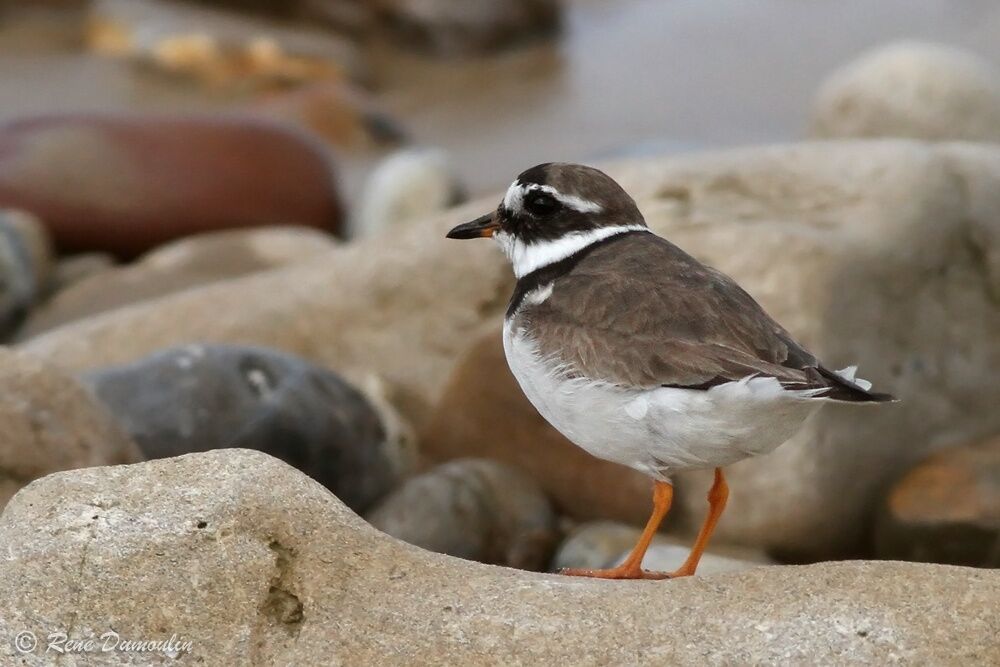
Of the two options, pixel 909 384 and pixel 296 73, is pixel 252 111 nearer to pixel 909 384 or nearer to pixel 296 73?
pixel 296 73

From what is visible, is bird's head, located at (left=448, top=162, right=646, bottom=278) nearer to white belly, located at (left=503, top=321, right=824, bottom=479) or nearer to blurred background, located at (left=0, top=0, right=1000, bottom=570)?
white belly, located at (left=503, top=321, right=824, bottom=479)

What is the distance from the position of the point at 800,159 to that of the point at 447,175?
5.10m

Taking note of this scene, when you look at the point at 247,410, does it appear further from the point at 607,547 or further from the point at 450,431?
the point at 607,547

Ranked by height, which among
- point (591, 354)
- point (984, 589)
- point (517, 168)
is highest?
point (591, 354)

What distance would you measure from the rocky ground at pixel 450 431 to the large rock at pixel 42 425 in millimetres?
13

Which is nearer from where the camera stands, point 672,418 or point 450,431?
point 672,418

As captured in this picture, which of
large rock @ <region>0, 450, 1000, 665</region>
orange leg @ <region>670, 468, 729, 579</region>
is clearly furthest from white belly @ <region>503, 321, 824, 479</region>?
large rock @ <region>0, 450, 1000, 665</region>

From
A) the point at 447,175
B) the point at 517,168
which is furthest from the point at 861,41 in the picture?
the point at 447,175

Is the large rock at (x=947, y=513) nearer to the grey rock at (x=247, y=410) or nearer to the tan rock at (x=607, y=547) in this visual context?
the tan rock at (x=607, y=547)

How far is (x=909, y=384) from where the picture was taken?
301 inches

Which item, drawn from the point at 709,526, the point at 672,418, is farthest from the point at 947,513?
the point at 672,418

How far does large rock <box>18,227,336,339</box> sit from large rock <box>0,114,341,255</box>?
709mm

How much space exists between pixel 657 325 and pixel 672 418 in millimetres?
415

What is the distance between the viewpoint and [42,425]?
591 cm
